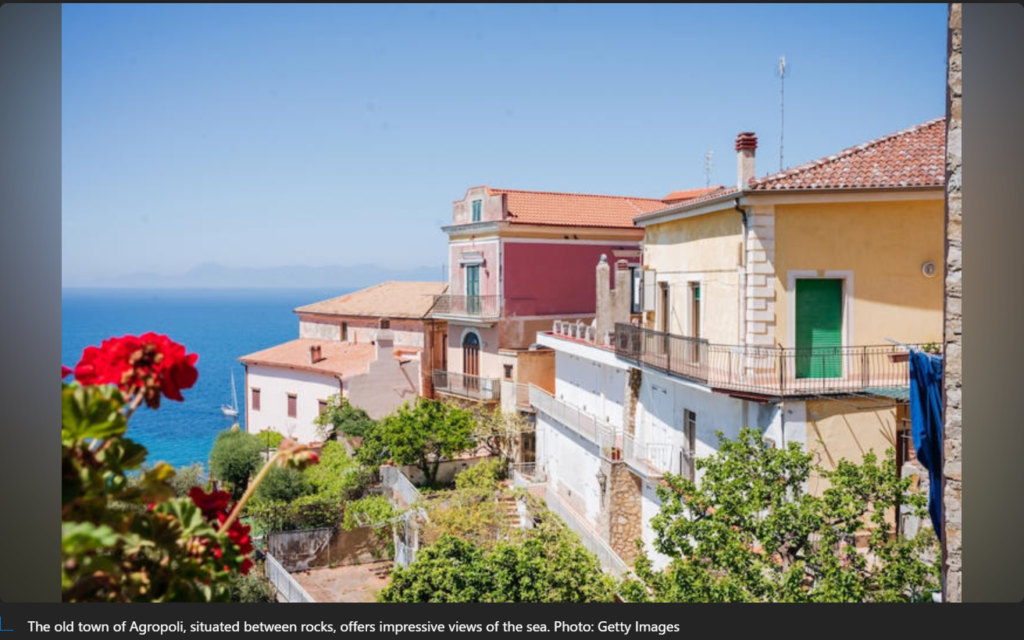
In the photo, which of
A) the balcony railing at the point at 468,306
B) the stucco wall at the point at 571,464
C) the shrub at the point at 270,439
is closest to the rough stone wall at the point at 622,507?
the stucco wall at the point at 571,464

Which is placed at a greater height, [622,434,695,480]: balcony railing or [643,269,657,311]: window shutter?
[643,269,657,311]: window shutter

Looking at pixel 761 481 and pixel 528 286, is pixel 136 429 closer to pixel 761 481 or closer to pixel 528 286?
pixel 528 286

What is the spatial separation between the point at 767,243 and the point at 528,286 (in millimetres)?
16198

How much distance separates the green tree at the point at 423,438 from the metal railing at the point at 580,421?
230 centimetres

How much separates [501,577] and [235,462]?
17115 millimetres

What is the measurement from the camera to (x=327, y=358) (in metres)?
35.5

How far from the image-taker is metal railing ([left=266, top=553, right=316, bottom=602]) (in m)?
17.4

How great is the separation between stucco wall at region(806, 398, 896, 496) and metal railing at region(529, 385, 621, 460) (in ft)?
20.6

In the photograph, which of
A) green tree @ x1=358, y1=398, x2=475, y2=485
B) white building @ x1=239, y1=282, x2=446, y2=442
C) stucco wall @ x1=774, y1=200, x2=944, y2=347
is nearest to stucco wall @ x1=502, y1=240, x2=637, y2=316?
white building @ x1=239, y1=282, x2=446, y2=442

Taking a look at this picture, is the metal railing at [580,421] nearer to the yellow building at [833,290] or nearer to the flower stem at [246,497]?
the yellow building at [833,290]

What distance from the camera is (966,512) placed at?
5.34 m

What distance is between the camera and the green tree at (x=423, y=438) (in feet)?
82.7

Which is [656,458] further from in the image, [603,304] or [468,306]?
[468,306]

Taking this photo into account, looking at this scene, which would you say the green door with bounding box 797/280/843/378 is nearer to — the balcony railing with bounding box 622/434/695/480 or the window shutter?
the balcony railing with bounding box 622/434/695/480
